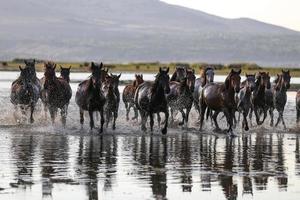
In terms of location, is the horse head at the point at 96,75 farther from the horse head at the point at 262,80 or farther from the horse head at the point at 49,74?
the horse head at the point at 262,80

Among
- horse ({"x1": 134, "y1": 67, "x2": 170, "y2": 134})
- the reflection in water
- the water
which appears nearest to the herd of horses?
horse ({"x1": 134, "y1": 67, "x2": 170, "y2": 134})

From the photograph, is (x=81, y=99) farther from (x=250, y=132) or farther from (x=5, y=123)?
(x=250, y=132)

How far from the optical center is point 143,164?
1767cm

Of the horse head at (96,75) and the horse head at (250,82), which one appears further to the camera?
the horse head at (250,82)

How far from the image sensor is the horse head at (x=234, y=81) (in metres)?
25.5

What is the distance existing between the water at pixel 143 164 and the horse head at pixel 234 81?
1366 millimetres

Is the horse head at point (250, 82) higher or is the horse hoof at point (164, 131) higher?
the horse head at point (250, 82)

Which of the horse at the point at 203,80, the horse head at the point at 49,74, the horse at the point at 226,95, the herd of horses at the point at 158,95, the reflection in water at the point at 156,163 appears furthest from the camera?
the horse at the point at 203,80

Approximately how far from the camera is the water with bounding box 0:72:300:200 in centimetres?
1412

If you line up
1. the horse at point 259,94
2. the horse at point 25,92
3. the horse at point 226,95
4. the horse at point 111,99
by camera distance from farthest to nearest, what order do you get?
the horse at point 259,94 → the horse at point 25,92 → the horse at point 111,99 → the horse at point 226,95

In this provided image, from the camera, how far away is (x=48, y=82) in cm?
2781

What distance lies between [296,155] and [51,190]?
7805 millimetres

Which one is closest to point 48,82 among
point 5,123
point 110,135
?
point 5,123

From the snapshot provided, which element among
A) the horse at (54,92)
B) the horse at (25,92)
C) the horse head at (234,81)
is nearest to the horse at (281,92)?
the horse head at (234,81)
